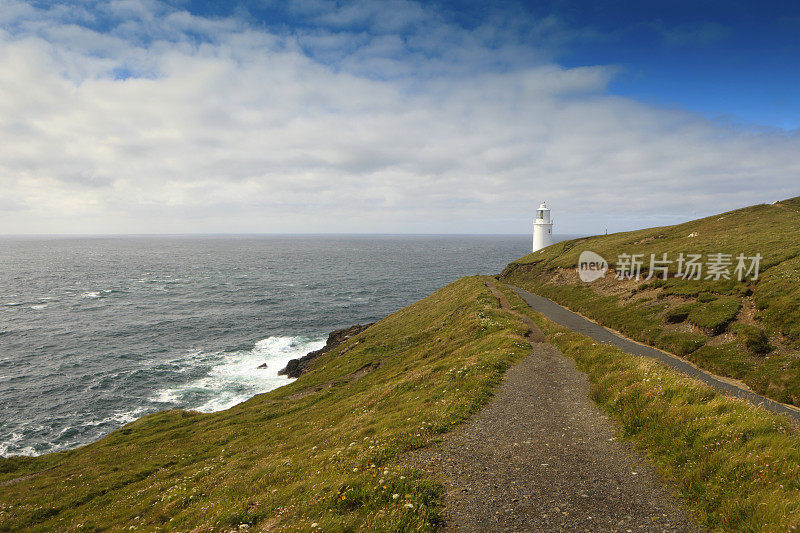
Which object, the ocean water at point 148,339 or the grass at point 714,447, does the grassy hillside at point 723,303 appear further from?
the ocean water at point 148,339

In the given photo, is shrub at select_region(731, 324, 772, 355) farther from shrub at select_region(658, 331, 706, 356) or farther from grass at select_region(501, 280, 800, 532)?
grass at select_region(501, 280, 800, 532)

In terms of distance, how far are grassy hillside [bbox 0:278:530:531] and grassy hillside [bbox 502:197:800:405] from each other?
15727 millimetres

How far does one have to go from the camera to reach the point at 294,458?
17.1m

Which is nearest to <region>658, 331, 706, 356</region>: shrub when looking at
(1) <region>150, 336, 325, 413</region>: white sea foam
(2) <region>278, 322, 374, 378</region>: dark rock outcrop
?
(2) <region>278, 322, 374, 378</region>: dark rock outcrop

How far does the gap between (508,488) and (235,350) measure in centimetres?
6689

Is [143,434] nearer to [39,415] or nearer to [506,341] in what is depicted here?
[39,415]

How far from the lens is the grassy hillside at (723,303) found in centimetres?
2612

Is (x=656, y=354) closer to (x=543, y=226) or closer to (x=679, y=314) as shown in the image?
(x=679, y=314)

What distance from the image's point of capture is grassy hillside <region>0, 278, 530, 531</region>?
1055 centimetres

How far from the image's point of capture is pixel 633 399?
48.7ft

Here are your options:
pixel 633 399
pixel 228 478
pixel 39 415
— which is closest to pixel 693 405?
pixel 633 399

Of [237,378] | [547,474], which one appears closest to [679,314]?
[547,474]

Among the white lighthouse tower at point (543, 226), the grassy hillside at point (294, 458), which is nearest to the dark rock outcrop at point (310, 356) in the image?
the grassy hillside at point (294, 458)

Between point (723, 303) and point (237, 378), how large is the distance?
212 feet
